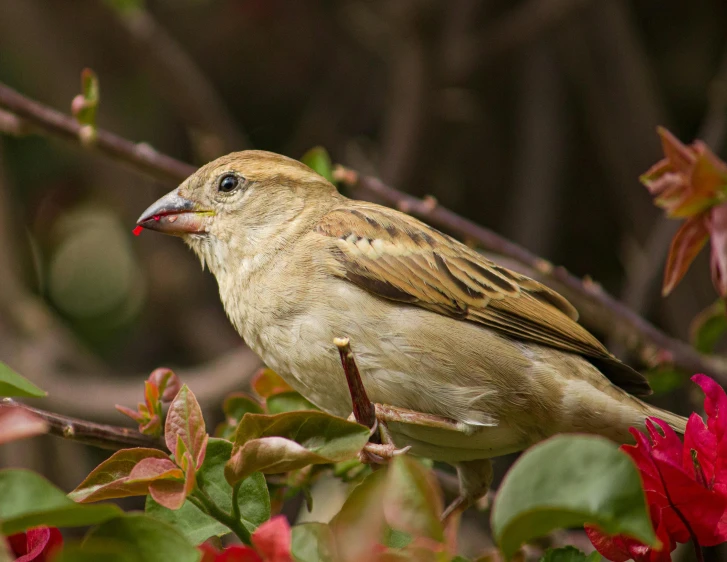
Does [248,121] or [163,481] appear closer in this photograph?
[163,481]

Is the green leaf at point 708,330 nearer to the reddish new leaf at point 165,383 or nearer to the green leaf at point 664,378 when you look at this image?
the green leaf at point 664,378

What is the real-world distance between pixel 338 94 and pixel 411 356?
9.54 feet

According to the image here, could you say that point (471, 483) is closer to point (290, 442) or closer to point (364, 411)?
point (364, 411)

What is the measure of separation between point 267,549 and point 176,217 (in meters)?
1.58

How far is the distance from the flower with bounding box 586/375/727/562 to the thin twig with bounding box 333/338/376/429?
16.2 inches

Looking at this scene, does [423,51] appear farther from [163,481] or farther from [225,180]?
[163,481]

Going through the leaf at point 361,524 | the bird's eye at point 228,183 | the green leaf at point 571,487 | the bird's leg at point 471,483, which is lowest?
the bird's leg at point 471,483

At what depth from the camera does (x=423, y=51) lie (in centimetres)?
362

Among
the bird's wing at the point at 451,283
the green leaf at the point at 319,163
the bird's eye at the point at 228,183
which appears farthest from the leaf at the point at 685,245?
the bird's eye at the point at 228,183

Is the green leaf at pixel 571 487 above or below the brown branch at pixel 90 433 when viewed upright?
above

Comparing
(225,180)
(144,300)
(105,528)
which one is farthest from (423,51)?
(105,528)

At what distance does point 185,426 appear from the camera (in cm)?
134

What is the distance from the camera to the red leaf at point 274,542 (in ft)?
3.47

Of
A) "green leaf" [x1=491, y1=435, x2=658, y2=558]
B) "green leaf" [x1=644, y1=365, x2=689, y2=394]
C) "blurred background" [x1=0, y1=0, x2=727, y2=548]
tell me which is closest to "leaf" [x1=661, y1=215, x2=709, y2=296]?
"green leaf" [x1=491, y1=435, x2=658, y2=558]
